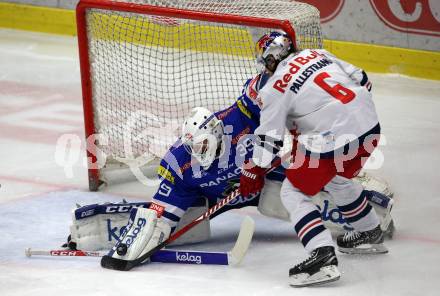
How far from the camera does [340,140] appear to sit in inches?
173

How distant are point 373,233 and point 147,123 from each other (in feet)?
7.29

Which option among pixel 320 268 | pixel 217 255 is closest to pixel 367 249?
pixel 320 268

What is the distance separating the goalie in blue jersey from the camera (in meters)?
4.75

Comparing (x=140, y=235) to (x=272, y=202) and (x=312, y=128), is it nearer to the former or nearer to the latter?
(x=272, y=202)

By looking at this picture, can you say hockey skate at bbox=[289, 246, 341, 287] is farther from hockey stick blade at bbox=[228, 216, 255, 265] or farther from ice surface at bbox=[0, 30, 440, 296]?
hockey stick blade at bbox=[228, 216, 255, 265]

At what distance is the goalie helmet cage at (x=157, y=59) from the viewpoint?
5.49 meters

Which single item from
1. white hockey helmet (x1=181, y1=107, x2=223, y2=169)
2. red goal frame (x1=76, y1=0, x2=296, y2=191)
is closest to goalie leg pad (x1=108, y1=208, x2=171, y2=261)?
white hockey helmet (x1=181, y1=107, x2=223, y2=169)

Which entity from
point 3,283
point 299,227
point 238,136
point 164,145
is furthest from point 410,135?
point 3,283

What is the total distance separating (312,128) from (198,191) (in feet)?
2.40

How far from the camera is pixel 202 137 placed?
474 cm

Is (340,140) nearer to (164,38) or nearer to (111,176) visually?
(111,176)

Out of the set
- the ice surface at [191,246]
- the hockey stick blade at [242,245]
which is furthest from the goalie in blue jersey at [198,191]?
the hockey stick blade at [242,245]

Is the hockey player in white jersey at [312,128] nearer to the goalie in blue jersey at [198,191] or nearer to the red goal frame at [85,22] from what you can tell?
the goalie in blue jersey at [198,191]

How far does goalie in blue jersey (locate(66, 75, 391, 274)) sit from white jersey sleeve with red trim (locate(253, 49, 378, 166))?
34cm
